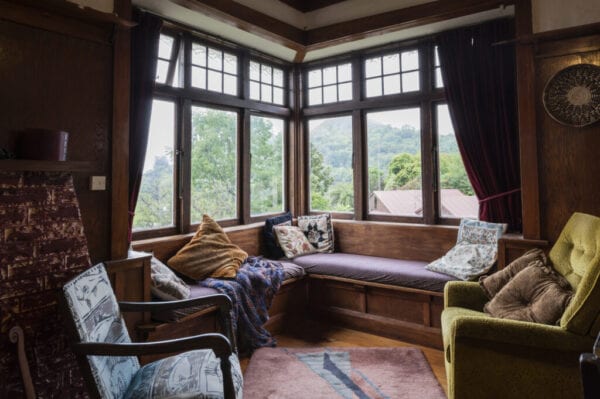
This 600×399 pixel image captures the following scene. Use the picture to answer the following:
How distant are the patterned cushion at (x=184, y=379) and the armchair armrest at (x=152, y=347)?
19cm

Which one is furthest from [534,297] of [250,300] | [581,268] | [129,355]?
[129,355]

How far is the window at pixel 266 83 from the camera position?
422 centimetres

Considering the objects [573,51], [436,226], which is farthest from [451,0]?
[436,226]

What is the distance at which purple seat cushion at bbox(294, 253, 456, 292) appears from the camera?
3.15 meters

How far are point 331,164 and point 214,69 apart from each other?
1.65 meters

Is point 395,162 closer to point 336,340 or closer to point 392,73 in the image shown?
point 392,73

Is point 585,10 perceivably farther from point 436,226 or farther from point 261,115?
point 261,115

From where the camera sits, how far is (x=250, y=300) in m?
3.03

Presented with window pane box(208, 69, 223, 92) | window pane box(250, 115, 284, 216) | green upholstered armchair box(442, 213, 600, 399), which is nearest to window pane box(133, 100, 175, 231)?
window pane box(208, 69, 223, 92)

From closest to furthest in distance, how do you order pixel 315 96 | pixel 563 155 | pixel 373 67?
pixel 563 155 < pixel 373 67 < pixel 315 96

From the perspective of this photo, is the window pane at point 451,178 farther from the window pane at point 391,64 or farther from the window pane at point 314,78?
the window pane at point 314,78

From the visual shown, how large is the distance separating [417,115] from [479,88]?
64 cm

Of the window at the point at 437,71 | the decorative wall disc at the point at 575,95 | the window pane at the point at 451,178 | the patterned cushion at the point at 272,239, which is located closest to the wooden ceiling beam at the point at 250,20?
the window at the point at 437,71

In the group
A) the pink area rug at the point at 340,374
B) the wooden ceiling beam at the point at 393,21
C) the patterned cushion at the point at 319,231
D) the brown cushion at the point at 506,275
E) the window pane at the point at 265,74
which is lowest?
the pink area rug at the point at 340,374
